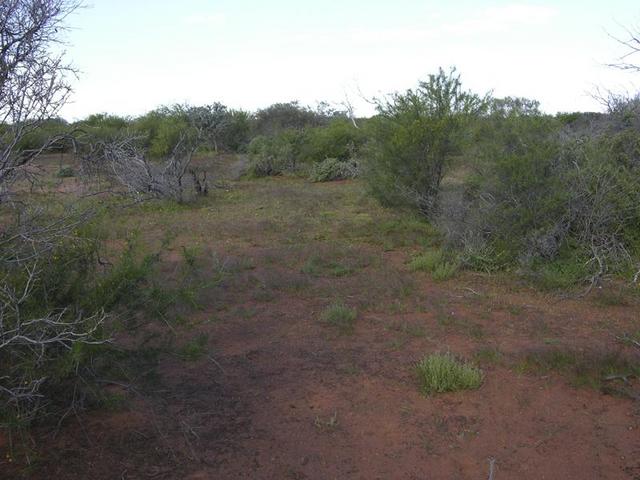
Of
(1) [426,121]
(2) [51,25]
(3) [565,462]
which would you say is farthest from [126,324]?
(1) [426,121]

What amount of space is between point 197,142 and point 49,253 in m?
15.6

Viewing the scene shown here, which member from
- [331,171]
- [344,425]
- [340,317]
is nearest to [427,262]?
[340,317]

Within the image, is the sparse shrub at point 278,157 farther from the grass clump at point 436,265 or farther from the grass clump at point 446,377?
the grass clump at point 446,377

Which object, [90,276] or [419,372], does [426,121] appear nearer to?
[419,372]

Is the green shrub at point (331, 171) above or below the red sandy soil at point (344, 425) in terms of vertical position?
above

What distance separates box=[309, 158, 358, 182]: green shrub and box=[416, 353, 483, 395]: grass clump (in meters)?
17.8

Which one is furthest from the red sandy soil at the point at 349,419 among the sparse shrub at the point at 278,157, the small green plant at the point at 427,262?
the sparse shrub at the point at 278,157

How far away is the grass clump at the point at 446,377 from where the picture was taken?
546cm

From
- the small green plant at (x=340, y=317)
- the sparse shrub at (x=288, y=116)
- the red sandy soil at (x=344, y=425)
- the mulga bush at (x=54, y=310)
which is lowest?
the red sandy soil at (x=344, y=425)

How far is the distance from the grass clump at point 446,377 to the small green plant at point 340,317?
5.59 feet

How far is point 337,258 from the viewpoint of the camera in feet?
35.2

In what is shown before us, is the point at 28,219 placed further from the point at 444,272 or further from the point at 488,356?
the point at 444,272

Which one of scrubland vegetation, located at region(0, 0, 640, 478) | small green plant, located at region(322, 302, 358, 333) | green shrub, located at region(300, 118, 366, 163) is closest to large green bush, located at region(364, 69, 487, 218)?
scrubland vegetation, located at region(0, 0, 640, 478)

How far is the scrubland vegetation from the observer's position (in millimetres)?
4344
